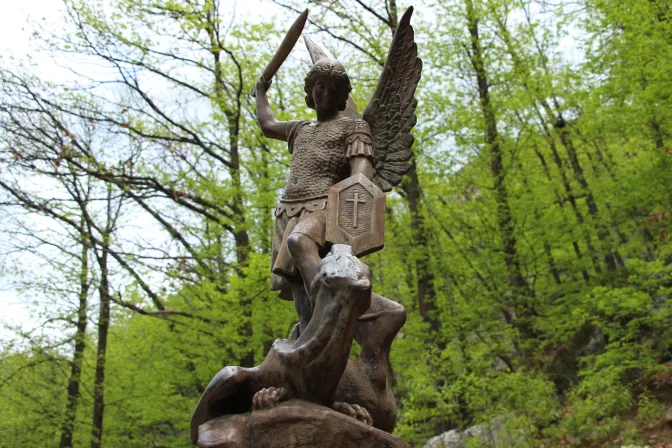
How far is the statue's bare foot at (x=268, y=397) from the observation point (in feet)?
11.3

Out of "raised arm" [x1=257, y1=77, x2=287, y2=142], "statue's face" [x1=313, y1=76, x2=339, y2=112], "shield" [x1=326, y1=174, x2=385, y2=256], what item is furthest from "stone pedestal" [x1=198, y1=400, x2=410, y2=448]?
"raised arm" [x1=257, y1=77, x2=287, y2=142]

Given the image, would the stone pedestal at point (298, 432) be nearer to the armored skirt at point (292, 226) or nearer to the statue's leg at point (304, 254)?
the statue's leg at point (304, 254)

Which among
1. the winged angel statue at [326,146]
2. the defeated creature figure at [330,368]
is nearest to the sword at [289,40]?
the winged angel statue at [326,146]

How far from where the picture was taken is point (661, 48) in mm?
8836

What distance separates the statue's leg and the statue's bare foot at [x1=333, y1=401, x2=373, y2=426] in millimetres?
767

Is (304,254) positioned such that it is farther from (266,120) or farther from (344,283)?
(266,120)

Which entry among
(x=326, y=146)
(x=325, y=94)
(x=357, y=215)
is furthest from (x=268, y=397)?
(x=325, y=94)

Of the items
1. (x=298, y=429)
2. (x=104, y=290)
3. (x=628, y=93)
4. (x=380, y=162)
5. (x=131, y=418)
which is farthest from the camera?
(x=131, y=418)

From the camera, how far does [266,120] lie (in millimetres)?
5160

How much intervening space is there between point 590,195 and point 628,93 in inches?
97.8

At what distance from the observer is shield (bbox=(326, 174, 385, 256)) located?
395cm

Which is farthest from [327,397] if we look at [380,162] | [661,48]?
[661,48]

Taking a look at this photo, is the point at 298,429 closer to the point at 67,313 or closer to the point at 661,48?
the point at 661,48

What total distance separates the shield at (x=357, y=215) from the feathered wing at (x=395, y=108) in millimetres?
785
